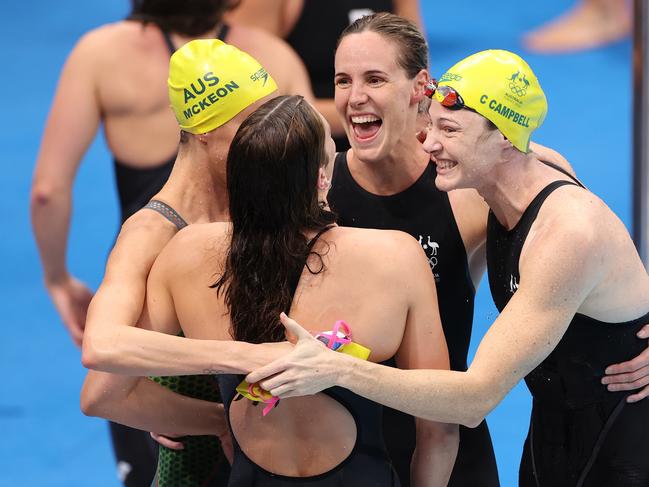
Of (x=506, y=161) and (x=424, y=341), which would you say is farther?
(x=506, y=161)

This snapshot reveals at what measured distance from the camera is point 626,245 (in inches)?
111

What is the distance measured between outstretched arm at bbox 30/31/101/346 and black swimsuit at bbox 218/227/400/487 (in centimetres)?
192

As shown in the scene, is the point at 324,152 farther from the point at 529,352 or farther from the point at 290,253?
the point at 529,352

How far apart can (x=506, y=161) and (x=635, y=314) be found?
541 mm

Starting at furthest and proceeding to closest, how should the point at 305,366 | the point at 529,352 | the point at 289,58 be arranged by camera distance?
1. the point at 289,58
2. the point at 529,352
3. the point at 305,366

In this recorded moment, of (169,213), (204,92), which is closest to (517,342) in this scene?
(169,213)

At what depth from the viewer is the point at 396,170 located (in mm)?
3389

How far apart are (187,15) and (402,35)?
1.40 metres

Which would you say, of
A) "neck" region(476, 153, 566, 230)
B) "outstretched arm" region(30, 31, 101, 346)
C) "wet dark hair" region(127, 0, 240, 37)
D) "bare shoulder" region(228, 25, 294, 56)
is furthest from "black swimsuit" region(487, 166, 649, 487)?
"outstretched arm" region(30, 31, 101, 346)

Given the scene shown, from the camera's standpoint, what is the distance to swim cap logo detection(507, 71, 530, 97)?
2893 millimetres

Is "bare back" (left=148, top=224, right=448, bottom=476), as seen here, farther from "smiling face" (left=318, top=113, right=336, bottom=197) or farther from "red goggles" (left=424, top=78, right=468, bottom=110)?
"red goggles" (left=424, top=78, right=468, bottom=110)

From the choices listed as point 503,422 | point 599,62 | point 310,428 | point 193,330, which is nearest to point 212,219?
point 193,330

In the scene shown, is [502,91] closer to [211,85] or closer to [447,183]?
[447,183]

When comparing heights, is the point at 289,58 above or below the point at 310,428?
above
